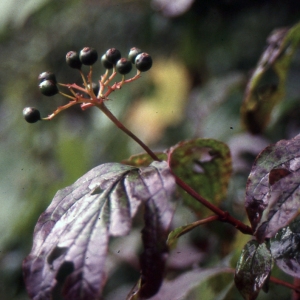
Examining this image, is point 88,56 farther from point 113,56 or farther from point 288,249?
point 288,249

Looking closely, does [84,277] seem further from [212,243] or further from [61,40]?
[61,40]

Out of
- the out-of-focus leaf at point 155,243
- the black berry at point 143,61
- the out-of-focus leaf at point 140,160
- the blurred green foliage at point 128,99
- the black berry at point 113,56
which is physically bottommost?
the blurred green foliage at point 128,99

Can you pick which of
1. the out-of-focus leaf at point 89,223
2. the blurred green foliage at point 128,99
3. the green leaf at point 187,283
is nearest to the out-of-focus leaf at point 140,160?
the out-of-focus leaf at point 89,223

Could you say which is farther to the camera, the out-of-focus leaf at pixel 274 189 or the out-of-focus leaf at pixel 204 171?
the out-of-focus leaf at pixel 204 171

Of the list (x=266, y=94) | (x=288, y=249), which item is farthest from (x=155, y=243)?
(x=266, y=94)

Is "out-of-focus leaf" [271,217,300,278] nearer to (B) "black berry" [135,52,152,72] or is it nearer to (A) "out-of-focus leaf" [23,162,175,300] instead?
(A) "out-of-focus leaf" [23,162,175,300]

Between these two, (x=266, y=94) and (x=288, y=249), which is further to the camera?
(x=266, y=94)

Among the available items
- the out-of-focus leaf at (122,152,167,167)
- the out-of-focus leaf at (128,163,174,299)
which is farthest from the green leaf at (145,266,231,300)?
the out-of-focus leaf at (128,163,174,299)

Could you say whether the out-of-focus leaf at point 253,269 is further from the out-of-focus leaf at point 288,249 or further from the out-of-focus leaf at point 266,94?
the out-of-focus leaf at point 266,94
